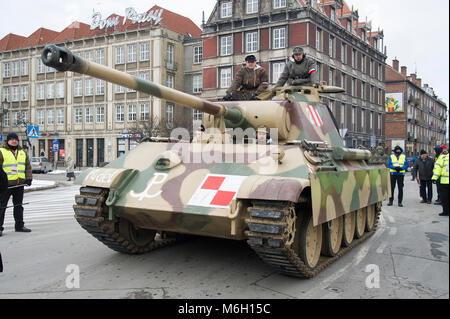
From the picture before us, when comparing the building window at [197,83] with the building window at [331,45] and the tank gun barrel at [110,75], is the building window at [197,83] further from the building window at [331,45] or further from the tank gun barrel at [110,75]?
the tank gun barrel at [110,75]

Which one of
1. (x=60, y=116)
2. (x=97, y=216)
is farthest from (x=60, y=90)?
(x=97, y=216)

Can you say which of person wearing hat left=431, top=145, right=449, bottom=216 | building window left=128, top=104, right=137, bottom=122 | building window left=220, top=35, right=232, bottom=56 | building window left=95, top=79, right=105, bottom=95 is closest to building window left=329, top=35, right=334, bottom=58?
building window left=220, top=35, right=232, bottom=56

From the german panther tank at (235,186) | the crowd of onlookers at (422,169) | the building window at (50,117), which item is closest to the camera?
the german panther tank at (235,186)

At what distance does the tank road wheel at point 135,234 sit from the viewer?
6766mm

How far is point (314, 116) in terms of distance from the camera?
26.0 ft

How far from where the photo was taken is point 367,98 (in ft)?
168

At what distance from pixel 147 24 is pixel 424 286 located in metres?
41.9

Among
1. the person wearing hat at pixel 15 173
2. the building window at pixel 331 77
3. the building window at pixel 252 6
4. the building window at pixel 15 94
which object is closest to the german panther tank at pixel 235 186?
the person wearing hat at pixel 15 173

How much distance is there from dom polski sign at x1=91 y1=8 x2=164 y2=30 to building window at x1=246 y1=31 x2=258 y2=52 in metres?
8.76

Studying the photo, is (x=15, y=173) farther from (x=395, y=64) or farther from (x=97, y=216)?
(x=395, y=64)

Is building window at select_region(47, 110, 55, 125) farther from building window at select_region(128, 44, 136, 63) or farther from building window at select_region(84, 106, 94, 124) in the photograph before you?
building window at select_region(128, 44, 136, 63)

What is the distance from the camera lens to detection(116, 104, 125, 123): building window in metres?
45.7

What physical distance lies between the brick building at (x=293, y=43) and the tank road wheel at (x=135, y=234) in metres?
28.8

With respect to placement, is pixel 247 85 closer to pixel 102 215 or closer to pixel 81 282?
pixel 102 215
